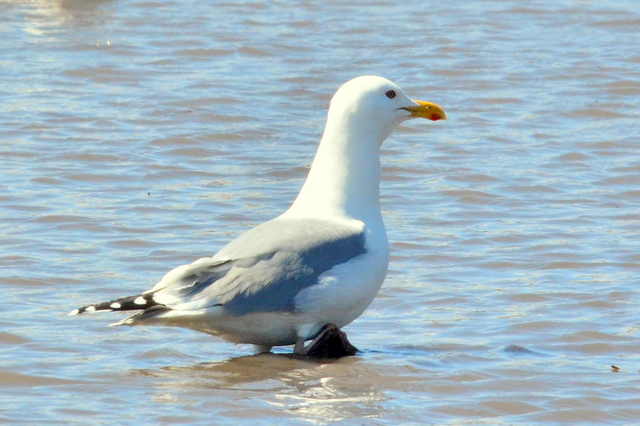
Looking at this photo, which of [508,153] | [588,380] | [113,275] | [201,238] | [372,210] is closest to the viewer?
[588,380]

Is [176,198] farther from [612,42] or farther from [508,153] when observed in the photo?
[612,42]

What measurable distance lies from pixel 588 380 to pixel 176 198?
3.58m

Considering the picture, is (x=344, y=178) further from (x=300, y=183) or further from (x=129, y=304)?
(x=300, y=183)

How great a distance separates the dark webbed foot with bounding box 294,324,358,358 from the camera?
→ 5105mm

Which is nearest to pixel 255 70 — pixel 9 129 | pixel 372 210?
pixel 9 129

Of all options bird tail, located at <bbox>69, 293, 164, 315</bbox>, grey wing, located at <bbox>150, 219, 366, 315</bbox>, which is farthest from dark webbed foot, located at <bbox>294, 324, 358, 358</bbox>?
bird tail, located at <bbox>69, 293, 164, 315</bbox>

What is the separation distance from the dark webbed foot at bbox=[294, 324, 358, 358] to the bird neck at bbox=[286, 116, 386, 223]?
542mm

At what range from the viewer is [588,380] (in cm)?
491

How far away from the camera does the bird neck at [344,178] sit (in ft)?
17.7

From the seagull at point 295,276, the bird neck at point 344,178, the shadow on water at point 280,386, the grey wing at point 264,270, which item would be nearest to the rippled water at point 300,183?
the shadow on water at point 280,386

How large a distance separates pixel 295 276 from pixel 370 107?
3.21ft

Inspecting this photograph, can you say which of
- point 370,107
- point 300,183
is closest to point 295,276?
point 370,107

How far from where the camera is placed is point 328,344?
5.12m

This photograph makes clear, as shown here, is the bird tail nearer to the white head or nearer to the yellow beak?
the white head
